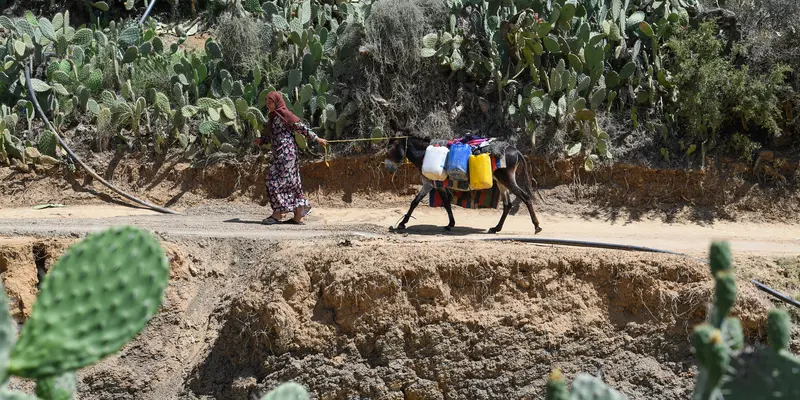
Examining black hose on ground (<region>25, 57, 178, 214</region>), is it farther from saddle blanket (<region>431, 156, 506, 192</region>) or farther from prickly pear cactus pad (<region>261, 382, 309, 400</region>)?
prickly pear cactus pad (<region>261, 382, 309, 400</region>)

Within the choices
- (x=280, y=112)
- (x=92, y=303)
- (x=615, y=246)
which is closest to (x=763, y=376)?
(x=92, y=303)

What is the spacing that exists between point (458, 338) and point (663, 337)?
2.09m

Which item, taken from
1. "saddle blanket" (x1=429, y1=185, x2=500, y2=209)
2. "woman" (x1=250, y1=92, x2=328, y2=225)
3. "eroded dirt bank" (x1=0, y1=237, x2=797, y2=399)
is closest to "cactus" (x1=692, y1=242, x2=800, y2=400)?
"eroded dirt bank" (x1=0, y1=237, x2=797, y2=399)

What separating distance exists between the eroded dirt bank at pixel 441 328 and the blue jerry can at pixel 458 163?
1315 mm

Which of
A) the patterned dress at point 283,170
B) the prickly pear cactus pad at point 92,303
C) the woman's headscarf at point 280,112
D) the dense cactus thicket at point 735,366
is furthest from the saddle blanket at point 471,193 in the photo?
the dense cactus thicket at point 735,366

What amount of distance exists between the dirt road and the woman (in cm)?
31

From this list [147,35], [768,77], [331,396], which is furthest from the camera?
[147,35]

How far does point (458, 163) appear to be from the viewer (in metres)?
10.7

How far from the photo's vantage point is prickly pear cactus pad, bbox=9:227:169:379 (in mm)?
2818

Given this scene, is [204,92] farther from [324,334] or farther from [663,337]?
[663,337]

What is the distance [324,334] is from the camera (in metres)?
9.38

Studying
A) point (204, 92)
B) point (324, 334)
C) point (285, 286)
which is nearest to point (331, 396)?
point (324, 334)

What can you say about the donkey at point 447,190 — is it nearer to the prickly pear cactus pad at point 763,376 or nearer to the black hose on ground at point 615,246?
the black hose on ground at point 615,246

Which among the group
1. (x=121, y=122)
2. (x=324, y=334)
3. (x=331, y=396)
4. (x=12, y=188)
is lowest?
(x=331, y=396)
